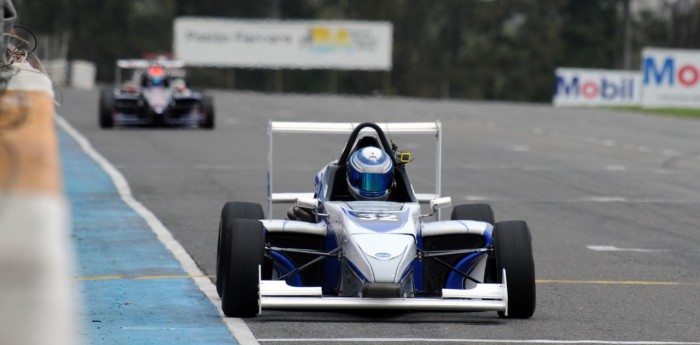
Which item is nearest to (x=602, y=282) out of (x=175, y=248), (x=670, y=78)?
(x=175, y=248)

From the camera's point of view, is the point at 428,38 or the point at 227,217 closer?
the point at 227,217

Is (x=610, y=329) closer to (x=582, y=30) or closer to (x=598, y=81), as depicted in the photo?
(x=598, y=81)

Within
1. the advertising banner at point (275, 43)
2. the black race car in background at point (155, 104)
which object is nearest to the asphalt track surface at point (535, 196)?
the black race car in background at point (155, 104)

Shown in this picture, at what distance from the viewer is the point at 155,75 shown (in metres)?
34.6

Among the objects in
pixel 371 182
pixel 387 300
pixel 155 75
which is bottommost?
pixel 387 300

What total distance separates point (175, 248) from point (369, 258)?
4566 millimetres

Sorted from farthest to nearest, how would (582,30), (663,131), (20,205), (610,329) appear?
(582,30) → (663,131) → (610,329) → (20,205)

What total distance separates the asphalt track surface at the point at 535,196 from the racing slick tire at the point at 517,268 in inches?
4.4

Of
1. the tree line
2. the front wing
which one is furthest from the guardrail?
the tree line

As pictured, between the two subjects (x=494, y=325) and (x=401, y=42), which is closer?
(x=494, y=325)

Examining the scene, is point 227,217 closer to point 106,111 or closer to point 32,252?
point 32,252

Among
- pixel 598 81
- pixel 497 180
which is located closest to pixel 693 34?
pixel 598 81

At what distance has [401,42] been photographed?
103 metres

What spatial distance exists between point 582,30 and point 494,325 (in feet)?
302
